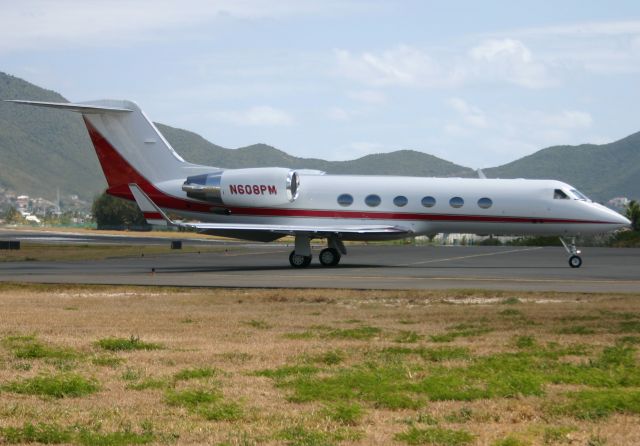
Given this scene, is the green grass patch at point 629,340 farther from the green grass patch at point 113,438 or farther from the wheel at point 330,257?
the wheel at point 330,257

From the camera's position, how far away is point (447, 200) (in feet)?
113

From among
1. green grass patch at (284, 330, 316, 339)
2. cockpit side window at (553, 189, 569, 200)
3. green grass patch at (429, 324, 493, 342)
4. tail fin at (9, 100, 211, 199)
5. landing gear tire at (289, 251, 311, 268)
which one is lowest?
green grass patch at (284, 330, 316, 339)

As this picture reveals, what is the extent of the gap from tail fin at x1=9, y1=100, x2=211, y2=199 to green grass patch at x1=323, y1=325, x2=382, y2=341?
2058 cm

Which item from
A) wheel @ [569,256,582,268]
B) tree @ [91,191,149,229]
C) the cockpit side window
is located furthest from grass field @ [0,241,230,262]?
tree @ [91,191,149,229]

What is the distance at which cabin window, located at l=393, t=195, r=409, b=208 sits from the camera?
114 feet

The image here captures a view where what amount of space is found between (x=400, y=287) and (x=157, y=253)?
2409cm

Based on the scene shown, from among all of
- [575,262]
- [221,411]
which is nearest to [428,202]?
[575,262]

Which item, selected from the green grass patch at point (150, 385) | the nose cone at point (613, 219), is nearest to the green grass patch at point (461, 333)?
the green grass patch at point (150, 385)

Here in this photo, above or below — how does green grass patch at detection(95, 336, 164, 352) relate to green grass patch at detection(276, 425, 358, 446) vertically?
above

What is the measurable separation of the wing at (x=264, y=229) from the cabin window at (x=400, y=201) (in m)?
0.80

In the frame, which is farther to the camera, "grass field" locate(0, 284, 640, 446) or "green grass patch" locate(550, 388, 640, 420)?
"green grass patch" locate(550, 388, 640, 420)

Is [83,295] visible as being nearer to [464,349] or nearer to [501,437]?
[464,349]

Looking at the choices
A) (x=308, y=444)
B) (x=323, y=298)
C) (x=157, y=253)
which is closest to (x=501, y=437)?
(x=308, y=444)

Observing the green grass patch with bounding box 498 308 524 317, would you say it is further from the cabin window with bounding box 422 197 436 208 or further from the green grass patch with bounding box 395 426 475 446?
the cabin window with bounding box 422 197 436 208
